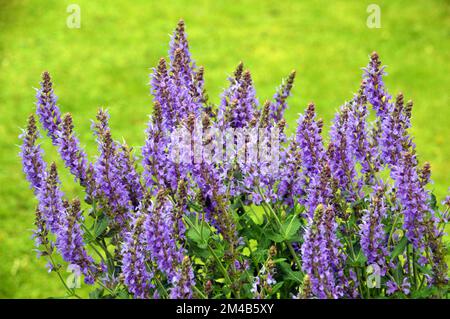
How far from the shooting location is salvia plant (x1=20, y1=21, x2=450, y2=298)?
2.89 m

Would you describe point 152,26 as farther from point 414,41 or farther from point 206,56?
point 414,41

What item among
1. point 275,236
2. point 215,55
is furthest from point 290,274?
point 215,55

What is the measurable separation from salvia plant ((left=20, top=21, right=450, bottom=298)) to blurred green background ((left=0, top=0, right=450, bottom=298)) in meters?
4.49

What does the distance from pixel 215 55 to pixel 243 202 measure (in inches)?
280

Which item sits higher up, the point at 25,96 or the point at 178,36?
the point at 25,96

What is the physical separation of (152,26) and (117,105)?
2.44 meters

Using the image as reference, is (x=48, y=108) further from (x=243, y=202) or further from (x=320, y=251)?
(x=320, y=251)

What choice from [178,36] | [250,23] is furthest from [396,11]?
[178,36]

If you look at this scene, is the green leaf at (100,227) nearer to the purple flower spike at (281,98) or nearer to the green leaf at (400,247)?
the purple flower spike at (281,98)

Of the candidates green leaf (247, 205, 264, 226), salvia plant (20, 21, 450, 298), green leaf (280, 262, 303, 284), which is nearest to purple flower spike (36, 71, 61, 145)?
salvia plant (20, 21, 450, 298)

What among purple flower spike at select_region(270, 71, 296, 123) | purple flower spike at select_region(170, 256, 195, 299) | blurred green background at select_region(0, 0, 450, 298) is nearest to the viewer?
purple flower spike at select_region(170, 256, 195, 299)

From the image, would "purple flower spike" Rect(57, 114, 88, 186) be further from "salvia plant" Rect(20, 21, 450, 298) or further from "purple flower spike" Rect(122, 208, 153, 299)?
"purple flower spike" Rect(122, 208, 153, 299)
